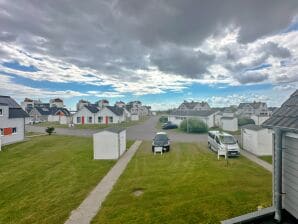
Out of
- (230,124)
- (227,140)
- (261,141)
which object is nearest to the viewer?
(261,141)

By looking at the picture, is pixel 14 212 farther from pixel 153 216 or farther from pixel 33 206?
pixel 153 216

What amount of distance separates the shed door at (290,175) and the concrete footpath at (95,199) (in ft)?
22.9

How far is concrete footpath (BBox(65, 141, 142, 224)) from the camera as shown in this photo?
29.3ft

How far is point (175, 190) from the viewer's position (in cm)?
1175

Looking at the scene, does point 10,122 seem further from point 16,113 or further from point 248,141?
point 248,141

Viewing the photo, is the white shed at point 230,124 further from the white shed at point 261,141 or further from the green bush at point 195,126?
the white shed at point 261,141

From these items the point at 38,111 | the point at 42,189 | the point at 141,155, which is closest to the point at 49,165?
the point at 42,189

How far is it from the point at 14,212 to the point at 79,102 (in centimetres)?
10484

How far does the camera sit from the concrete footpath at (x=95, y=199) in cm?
893

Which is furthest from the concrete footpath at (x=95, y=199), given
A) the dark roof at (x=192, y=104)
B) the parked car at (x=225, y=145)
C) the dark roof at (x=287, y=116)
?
the dark roof at (x=192, y=104)

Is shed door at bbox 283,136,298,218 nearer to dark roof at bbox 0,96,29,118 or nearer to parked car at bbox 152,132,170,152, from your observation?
parked car at bbox 152,132,170,152

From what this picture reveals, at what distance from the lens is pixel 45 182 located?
1355 cm

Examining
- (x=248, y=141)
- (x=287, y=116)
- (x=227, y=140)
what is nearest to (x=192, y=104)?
(x=248, y=141)

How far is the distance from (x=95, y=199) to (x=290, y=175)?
28.4ft
